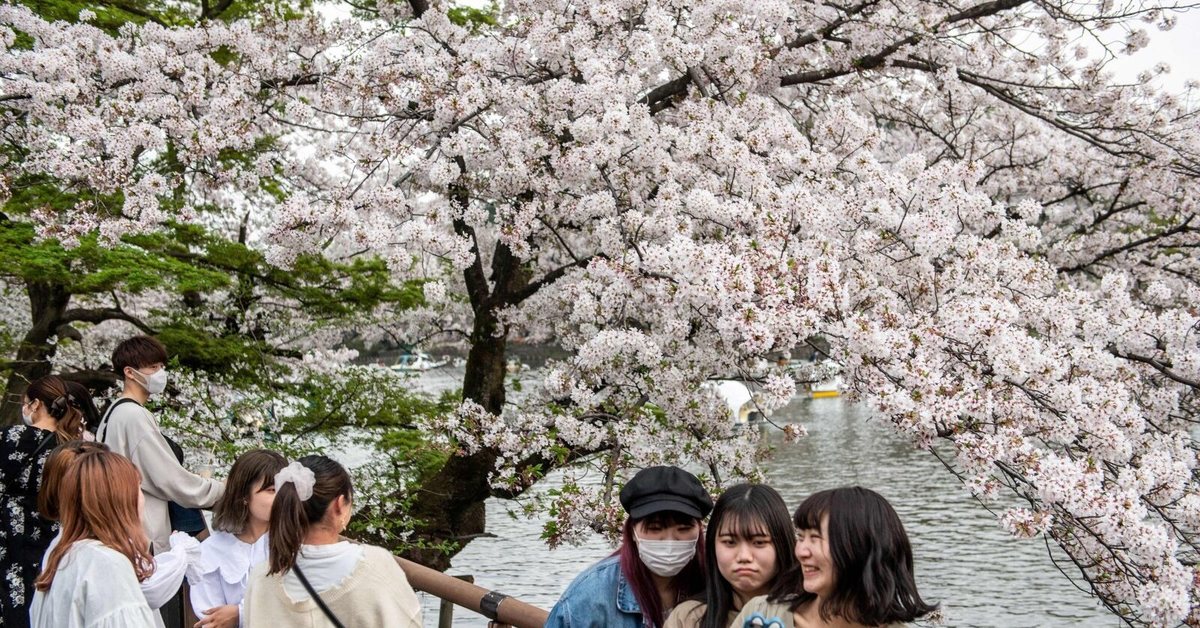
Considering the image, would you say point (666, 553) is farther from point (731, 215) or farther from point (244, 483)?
point (731, 215)

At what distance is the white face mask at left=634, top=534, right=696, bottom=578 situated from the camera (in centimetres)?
277

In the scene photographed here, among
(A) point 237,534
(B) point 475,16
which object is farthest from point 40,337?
(A) point 237,534

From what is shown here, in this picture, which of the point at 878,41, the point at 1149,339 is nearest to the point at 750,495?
the point at 1149,339

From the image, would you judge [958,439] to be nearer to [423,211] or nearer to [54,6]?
[423,211]

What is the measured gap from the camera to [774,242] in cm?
523

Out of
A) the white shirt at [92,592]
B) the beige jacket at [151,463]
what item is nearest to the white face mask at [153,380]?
the beige jacket at [151,463]

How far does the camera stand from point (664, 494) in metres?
2.78

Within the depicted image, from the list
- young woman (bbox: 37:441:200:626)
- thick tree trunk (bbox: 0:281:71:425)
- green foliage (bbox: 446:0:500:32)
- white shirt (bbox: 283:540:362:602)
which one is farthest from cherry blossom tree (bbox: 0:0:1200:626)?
young woman (bbox: 37:441:200:626)

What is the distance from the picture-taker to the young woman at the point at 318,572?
282 cm

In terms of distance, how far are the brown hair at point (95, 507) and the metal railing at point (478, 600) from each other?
97 centimetres

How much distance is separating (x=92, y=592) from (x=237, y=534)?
85cm

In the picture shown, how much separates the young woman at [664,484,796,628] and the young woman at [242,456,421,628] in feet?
2.63

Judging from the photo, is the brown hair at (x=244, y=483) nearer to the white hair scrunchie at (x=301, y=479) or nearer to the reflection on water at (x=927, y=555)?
the white hair scrunchie at (x=301, y=479)

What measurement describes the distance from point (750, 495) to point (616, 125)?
377cm
